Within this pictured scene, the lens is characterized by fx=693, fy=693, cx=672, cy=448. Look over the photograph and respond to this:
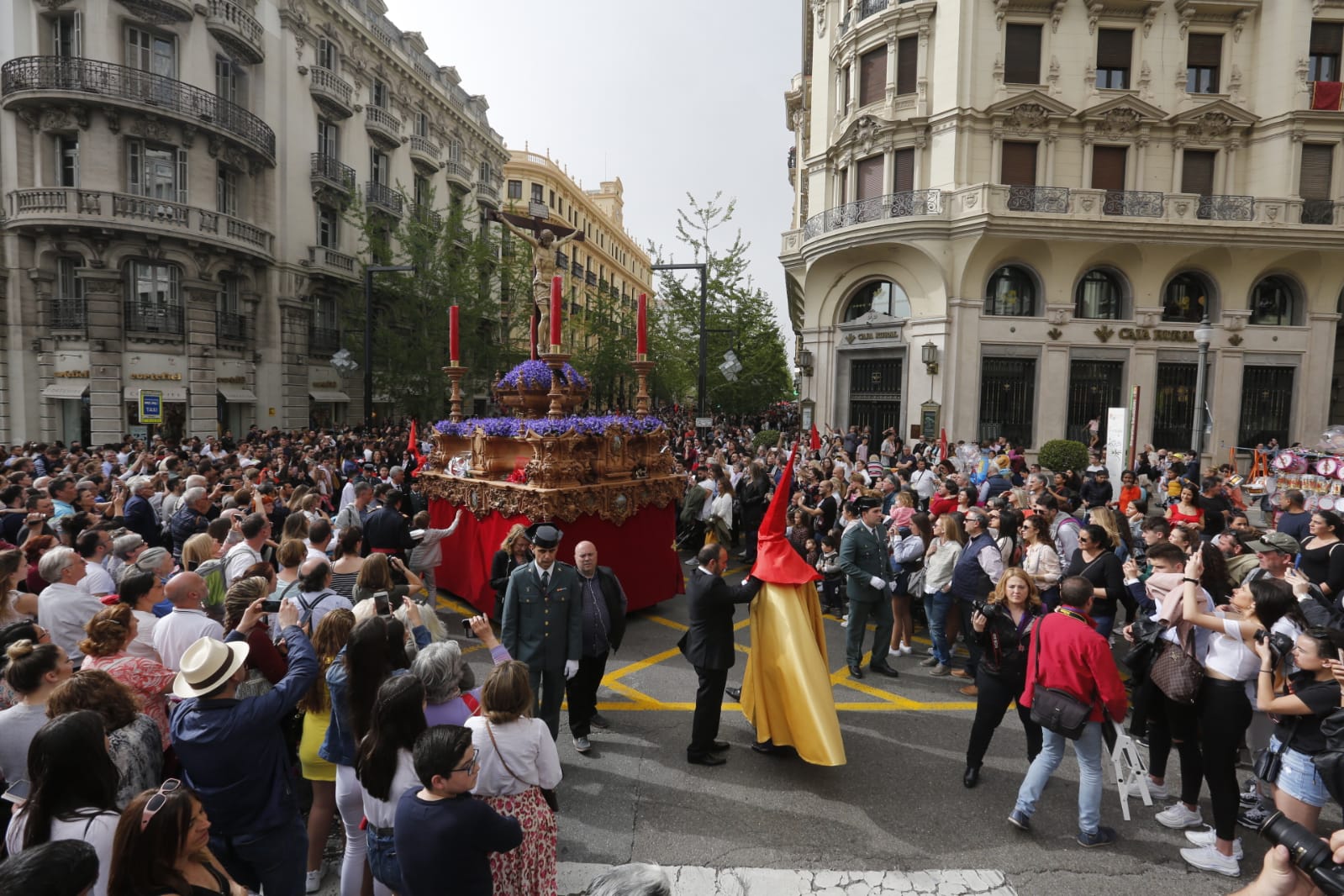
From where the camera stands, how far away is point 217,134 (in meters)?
22.4

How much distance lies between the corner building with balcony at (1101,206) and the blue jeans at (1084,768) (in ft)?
59.8

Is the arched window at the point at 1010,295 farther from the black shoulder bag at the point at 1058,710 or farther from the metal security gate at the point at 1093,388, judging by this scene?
the black shoulder bag at the point at 1058,710

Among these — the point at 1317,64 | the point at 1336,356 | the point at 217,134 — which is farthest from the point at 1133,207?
the point at 217,134

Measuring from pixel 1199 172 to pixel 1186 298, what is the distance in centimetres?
380

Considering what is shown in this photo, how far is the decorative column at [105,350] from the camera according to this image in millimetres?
20719

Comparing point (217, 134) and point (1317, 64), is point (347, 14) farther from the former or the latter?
point (1317, 64)

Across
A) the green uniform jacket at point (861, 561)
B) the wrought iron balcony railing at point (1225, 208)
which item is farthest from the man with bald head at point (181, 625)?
the wrought iron balcony railing at point (1225, 208)

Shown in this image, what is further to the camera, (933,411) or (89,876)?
(933,411)

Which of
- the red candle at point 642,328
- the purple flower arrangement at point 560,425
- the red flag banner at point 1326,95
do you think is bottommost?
the purple flower arrangement at point 560,425

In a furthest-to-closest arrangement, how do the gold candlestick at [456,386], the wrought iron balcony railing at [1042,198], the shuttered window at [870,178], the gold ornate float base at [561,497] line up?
the shuttered window at [870,178] < the wrought iron balcony railing at [1042,198] < the gold candlestick at [456,386] < the gold ornate float base at [561,497]

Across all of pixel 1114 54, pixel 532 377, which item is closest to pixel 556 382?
pixel 532 377

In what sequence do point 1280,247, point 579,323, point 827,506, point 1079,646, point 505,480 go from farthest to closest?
point 579,323 < point 1280,247 < point 827,506 < point 505,480 < point 1079,646

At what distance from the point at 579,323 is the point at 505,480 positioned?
2294 cm

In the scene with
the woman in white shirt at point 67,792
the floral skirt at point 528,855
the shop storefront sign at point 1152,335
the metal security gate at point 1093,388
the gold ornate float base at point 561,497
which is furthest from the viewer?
the metal security gate at point 1093,388
